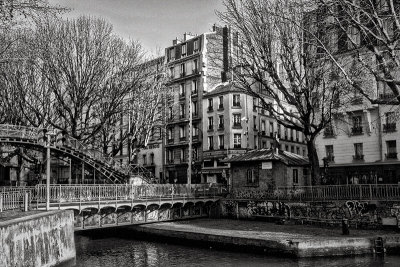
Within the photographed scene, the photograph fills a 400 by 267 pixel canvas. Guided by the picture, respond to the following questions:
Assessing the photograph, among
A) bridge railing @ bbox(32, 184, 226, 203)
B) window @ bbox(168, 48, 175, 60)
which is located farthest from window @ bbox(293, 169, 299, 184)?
window @ bbox(168, 48, 175, 60)

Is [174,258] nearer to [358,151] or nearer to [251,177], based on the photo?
[251,177]

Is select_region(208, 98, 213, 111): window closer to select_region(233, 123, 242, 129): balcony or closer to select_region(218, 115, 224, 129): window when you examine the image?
select_region(218, 115, 224, 129): window

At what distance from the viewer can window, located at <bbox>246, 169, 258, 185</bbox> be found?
38.1 m

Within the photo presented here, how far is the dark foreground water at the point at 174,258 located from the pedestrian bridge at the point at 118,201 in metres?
1.81

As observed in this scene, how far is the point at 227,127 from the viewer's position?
58.5 metres

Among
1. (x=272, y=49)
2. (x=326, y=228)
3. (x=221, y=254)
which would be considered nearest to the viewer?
(x=221, y=254)

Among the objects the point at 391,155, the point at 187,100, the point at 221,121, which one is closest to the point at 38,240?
the point at 391,155

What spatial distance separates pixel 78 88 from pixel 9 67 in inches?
242

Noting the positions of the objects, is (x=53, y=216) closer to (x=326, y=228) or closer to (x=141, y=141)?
(x=326, y=228)

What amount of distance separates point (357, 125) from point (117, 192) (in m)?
26.9

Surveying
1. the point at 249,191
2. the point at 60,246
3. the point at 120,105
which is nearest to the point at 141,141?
the point at 120,105

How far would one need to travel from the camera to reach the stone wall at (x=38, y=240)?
1512 cm

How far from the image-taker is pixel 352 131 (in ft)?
145

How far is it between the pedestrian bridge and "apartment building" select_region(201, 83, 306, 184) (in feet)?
64.6
